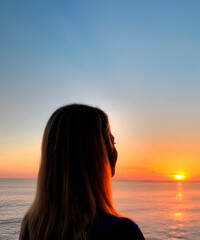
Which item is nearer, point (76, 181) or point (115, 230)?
point (115, 230)

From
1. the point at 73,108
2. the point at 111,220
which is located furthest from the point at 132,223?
the point at 73,108

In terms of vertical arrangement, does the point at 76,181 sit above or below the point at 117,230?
above

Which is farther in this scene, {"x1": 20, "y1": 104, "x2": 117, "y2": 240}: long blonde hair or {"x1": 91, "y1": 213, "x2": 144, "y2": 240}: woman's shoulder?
{"x1": 20, "y1": 104, "x2": 117, "y2": 240}: long blonde hair

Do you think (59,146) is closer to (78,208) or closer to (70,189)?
(70,189)

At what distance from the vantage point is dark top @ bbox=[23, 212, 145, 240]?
1300 millimetres

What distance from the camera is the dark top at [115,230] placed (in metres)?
1.30

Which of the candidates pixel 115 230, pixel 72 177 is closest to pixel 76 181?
pixel 72 177

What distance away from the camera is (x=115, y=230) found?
1.30m

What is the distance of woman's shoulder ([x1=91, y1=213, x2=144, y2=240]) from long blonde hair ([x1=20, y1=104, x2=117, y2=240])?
64mm

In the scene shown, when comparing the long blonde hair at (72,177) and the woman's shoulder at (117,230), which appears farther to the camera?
the long blonde hair at (72,177)

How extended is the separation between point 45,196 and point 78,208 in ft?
0.78

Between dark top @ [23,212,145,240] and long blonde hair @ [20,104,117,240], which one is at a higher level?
long blonde hair @ [20,104,117,240]

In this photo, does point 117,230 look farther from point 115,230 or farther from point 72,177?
point 72,177

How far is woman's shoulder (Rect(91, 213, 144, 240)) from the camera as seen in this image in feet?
4.26
